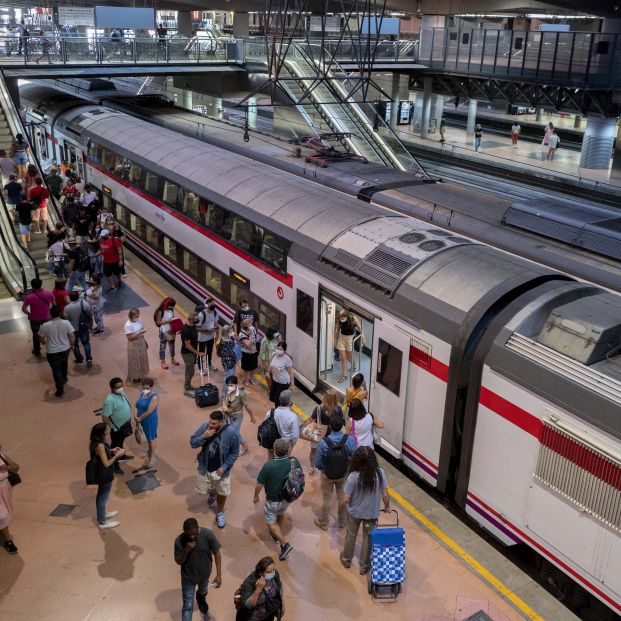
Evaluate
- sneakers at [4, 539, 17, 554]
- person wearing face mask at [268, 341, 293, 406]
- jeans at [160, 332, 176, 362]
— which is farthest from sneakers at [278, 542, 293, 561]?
jeans at [160, 332, 176, 362]

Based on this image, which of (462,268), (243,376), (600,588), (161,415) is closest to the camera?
(600,588)

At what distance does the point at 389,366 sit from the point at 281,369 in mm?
2167

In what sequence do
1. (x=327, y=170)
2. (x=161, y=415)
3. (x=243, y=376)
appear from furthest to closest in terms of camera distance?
1. (x=327, y=170)
2. (x=243, y=376)
3. (x=161, y=415)

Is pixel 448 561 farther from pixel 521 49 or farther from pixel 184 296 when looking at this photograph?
pixel 521 49

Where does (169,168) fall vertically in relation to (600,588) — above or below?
above

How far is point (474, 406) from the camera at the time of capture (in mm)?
8578

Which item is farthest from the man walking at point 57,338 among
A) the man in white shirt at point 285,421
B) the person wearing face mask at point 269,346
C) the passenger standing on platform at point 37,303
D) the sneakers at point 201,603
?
the sneakers at point 201,603

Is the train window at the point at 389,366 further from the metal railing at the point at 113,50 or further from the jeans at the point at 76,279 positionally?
the metal railing at the point at 113,50

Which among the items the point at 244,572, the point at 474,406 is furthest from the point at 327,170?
the point at 244,572

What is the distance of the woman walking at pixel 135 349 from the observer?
12.3m

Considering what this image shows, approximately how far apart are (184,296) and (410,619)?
431 inches

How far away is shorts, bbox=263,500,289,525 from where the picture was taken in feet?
27.8

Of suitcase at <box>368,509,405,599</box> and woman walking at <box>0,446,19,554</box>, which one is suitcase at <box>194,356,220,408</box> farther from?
suitcase at <box>368,509,405,599</box>

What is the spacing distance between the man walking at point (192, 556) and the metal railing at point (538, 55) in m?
28.0
